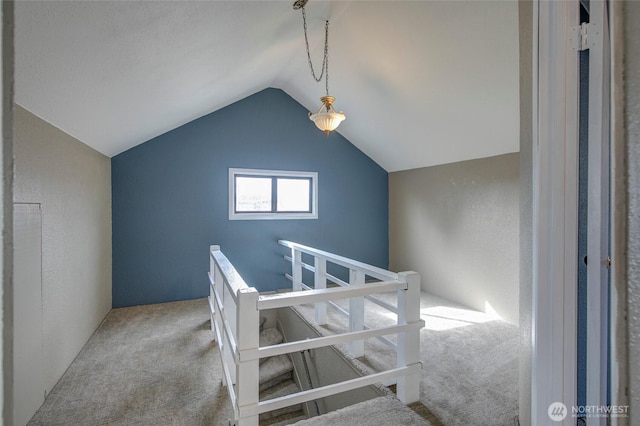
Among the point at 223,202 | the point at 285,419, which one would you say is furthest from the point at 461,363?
the point at 223,202

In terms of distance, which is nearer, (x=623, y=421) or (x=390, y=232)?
(x=623, y=421)

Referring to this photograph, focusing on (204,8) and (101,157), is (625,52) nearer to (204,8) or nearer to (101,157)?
(204,8)

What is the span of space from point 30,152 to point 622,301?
8.70 ft

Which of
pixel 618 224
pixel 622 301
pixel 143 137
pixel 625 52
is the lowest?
pixel 622 301

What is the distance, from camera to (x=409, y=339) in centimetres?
180

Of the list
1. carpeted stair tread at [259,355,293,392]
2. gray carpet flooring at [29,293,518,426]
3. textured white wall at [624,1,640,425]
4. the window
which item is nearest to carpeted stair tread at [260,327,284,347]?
carpeted stair tread at [259,355,293,392]

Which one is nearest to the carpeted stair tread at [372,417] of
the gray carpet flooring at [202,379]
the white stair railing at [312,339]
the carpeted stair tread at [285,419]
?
the gray carpet flooring at [202,379]

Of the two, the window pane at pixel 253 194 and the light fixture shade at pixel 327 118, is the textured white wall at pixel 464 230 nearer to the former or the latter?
the light fixture shade at pixel 327 118

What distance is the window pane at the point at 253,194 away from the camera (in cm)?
434

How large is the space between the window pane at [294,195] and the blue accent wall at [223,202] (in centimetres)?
19

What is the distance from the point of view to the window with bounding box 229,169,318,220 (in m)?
4.30

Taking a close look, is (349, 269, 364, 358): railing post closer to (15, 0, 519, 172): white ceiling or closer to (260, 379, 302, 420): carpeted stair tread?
(260, 379, 302, 420): carpeted stair tread

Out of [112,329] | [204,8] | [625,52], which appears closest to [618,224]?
[625,52]

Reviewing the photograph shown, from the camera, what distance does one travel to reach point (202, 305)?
3.85m
